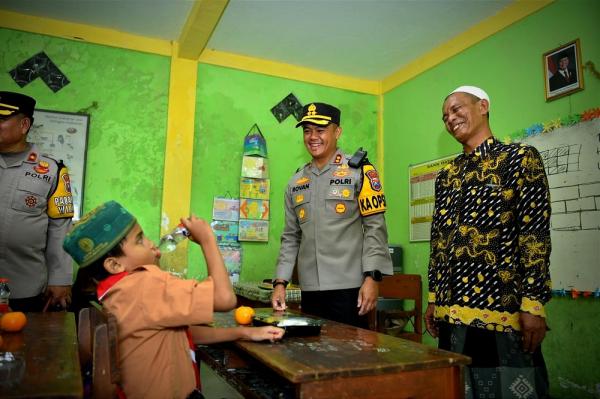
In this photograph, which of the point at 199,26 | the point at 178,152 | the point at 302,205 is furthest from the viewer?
the point at 178,152

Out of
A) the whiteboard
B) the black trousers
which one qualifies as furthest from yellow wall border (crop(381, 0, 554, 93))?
the black trousers

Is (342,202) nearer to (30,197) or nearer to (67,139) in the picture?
(30,197)

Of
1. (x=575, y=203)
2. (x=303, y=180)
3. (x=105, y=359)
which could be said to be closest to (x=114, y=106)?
(x=303, y=180)

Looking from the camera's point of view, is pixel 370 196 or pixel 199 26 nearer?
pixel 370 196

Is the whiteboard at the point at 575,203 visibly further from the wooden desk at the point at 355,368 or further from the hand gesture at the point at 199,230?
the hand gesture at the point at 199,230

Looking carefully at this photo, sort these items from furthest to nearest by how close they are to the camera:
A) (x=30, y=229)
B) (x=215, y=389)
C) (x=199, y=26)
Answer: (x=199, y=26) < (x=215, y=389) < (x=30, y=229)

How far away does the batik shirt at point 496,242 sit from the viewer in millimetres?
1794

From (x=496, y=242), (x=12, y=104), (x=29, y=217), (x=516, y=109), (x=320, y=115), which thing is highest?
(x=516, y=109)

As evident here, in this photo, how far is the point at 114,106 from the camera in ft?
13.1

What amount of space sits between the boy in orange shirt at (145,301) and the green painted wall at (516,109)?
2358mm

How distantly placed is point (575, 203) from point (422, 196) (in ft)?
4.97

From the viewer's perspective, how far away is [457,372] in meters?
1.27

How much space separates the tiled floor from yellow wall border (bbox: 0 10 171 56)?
2.99m

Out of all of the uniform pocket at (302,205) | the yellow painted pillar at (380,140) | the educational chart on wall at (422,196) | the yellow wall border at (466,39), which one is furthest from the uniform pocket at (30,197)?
the yellow wall border at (466,39)
